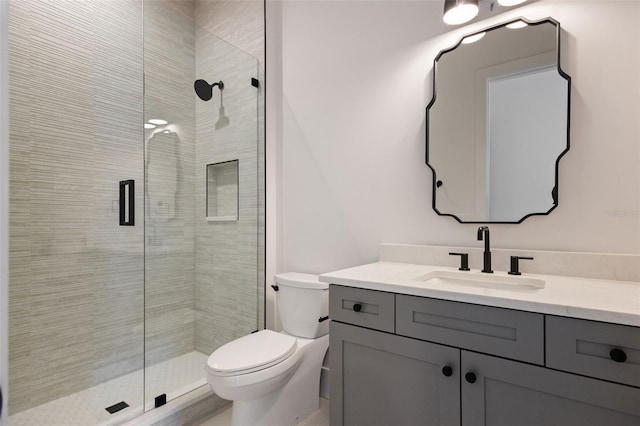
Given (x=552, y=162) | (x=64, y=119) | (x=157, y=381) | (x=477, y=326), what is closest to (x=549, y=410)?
(x=477, y=326)

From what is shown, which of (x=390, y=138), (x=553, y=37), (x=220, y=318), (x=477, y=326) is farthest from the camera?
(x=220, y=318)

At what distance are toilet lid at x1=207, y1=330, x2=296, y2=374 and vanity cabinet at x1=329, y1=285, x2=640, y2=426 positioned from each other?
340mm

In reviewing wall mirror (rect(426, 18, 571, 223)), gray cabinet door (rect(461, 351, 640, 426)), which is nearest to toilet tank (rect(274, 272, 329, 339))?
wall mirror (rect(426, 18, 571, 223))

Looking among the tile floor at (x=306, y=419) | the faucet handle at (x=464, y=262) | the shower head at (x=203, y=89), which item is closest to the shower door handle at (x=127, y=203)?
the shower head at (x=203, y=89)

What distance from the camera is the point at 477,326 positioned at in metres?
1.08

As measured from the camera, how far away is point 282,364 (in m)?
1.61

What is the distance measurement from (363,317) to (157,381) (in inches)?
58.3

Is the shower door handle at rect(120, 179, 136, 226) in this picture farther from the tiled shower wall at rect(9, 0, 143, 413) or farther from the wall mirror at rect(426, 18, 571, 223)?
the wall mirror at rect(426, 18, 571, 223)

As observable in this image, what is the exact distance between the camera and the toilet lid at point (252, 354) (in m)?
1.50

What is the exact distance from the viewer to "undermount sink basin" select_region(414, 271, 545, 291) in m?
1.35

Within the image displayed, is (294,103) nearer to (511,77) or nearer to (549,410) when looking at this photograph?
(511,77)

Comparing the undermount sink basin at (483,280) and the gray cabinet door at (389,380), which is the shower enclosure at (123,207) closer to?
the gray cabinet door at (389,380)

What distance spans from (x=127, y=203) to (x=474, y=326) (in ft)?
7.05

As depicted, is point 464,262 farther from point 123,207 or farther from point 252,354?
point 123,207
